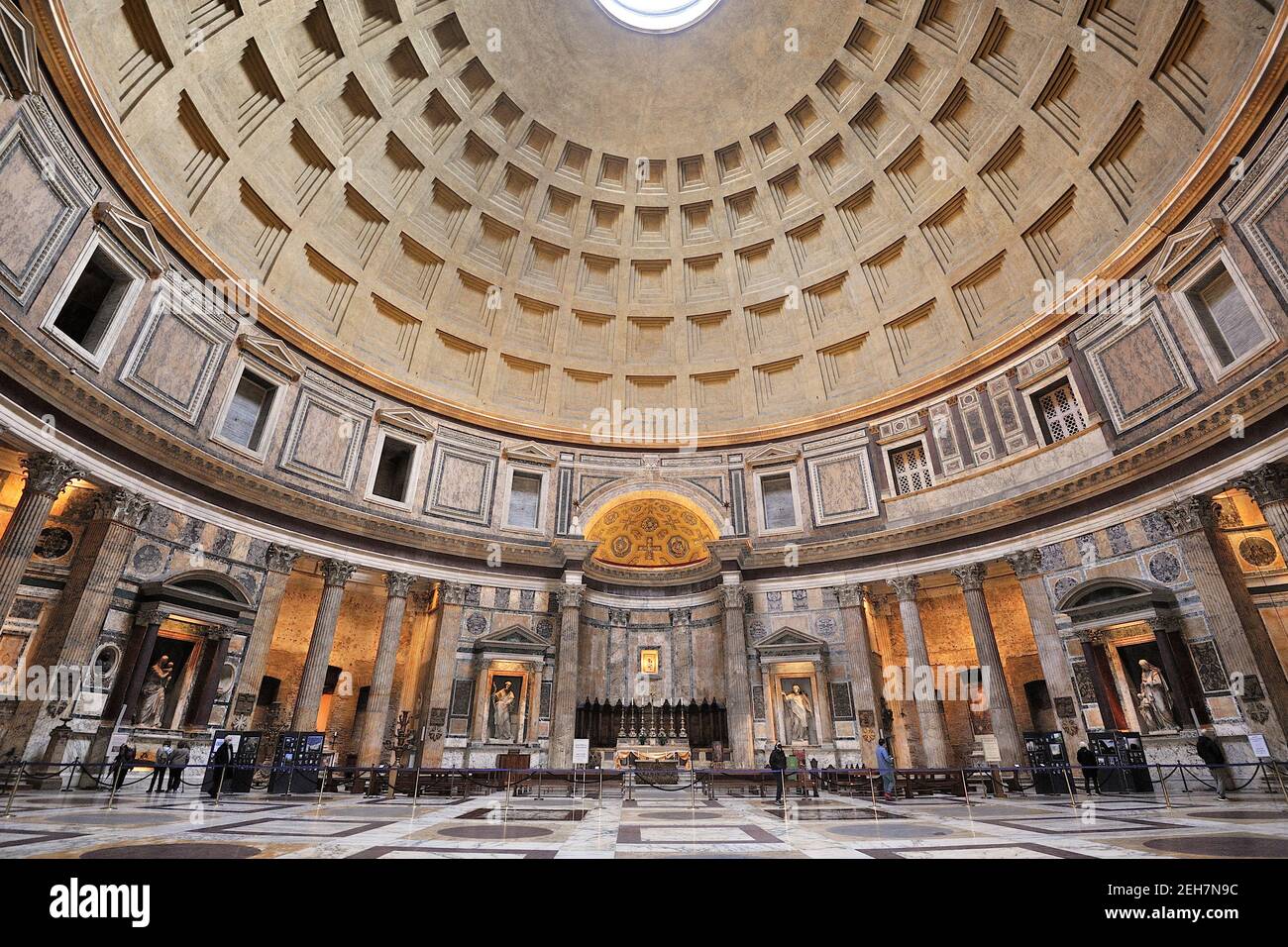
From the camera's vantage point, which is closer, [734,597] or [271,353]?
[271,353]

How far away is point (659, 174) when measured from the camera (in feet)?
89.3

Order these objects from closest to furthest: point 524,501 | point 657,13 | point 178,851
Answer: point 178,851 < point 657,13 < point 524,501

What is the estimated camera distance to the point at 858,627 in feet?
68.9

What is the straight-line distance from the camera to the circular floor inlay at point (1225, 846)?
5270mm

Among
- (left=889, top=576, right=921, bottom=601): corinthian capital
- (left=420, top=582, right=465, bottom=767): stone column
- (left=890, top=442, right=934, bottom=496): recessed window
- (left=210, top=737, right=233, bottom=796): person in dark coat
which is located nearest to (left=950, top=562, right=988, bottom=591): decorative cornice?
(left=889, top=576, right=921, bottom=601): corinthian capital

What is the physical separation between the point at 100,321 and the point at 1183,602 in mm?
28383

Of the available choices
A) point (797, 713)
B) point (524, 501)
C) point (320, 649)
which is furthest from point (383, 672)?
point (797, 713)

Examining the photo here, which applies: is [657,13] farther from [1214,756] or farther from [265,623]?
[1214,756]

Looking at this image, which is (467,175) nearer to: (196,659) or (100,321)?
(100,321)

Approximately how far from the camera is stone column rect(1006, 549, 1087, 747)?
16.2m

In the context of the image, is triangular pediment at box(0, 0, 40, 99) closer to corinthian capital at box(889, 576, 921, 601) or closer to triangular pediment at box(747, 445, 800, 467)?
triangular pediment at box(747, 445, 800, 467)

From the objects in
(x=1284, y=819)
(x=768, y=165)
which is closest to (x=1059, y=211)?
(x=768, y=165)

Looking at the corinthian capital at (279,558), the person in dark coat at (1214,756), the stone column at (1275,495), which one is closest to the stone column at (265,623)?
the corinthian capital at (279,558)

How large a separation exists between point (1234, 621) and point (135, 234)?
94.2 feet
